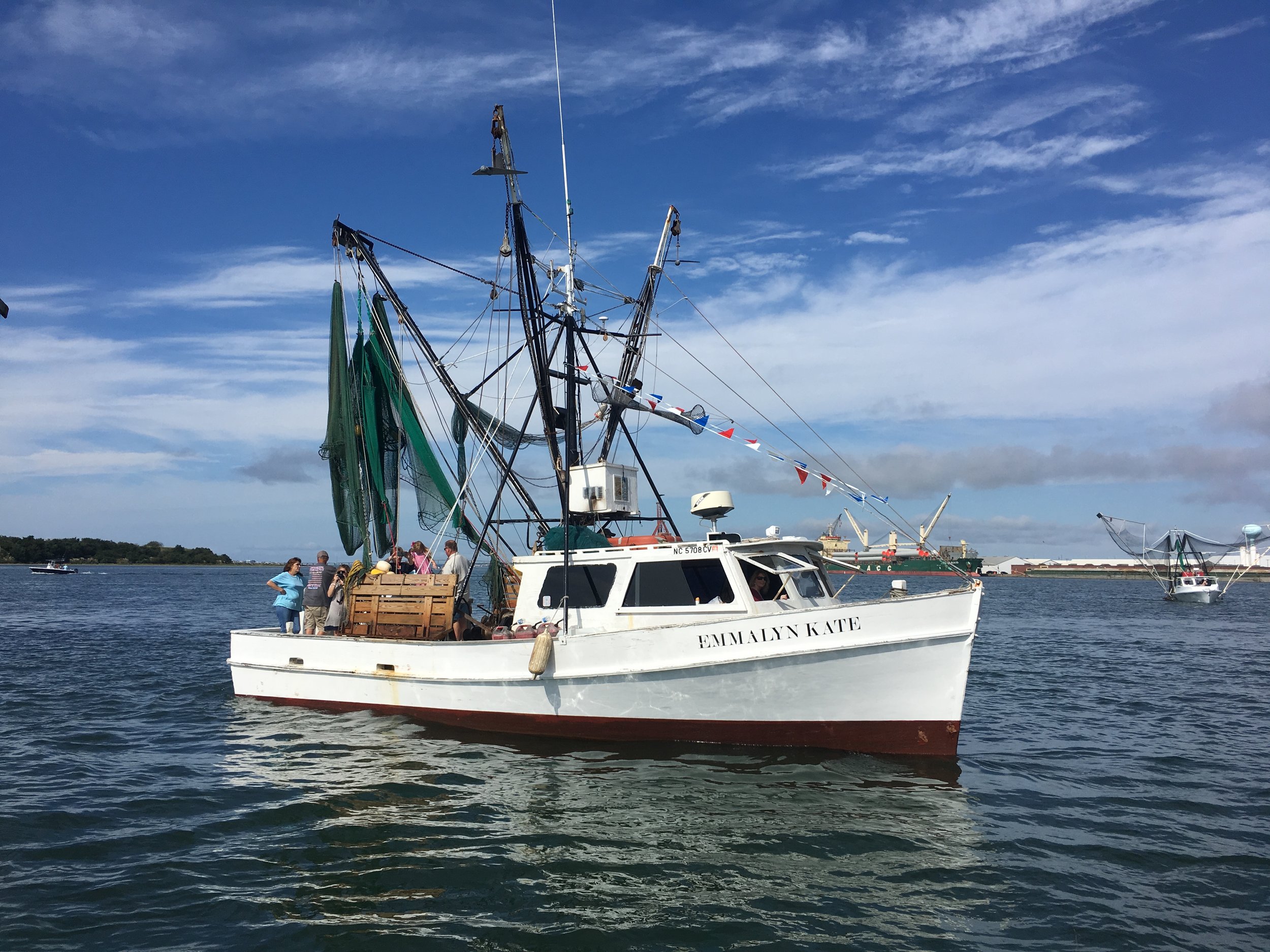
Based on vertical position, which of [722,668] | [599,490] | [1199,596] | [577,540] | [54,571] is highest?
[599,490]

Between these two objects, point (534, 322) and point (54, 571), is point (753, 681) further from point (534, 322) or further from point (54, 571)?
point (54, 571)

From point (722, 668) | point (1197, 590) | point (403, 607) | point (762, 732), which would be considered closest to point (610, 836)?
point (722, 668)

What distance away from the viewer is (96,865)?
8.23 metres

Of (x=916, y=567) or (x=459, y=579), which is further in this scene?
(x=916, y=567)

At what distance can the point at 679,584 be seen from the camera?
12.4 metres

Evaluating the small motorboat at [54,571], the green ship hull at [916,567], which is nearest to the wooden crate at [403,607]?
the green ship hull at [916,567]

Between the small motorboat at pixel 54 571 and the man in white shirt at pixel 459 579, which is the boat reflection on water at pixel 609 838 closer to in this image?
the man in white shirt at pixel 459 579

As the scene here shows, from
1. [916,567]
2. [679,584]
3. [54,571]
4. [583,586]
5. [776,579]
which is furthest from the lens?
[916,567]

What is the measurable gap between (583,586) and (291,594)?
6677 mm

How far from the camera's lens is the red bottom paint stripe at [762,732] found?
11.4 metres

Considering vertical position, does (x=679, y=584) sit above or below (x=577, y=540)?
below

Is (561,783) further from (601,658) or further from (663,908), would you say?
(663,908)

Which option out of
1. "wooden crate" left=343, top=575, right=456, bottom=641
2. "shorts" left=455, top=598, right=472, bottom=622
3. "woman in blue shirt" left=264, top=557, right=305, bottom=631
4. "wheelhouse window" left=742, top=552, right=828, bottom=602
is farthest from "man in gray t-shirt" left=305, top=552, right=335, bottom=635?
"wheelhouse window" left=742, top=552, right=828, bottom=602

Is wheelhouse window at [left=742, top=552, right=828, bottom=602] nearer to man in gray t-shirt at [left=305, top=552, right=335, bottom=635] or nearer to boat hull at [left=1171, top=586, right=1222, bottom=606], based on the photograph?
man in gray t-shirt at [left=305, top=552, right=335, bottom=635]
